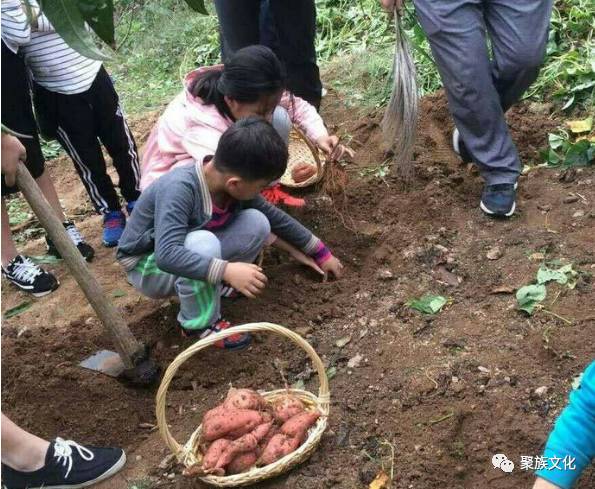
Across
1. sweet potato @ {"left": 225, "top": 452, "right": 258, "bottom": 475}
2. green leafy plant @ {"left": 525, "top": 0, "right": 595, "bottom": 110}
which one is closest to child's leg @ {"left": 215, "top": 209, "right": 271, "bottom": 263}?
sweet potato @ {"left": 225, "top": 452, "right": 258, "bottom": 475}

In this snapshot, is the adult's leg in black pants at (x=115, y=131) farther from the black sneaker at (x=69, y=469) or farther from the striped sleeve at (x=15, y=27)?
the black sneaker at (x=69, y=469)

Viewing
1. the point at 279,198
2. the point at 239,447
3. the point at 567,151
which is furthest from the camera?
the point at 279,198

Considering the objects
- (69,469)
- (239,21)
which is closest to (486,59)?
(239,21)

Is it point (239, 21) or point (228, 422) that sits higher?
point (239, 21)

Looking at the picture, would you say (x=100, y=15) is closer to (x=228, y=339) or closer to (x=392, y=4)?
(x=228, y=339)

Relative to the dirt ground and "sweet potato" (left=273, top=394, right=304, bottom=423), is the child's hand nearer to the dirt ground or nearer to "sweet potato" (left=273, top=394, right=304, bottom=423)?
the dirt ground

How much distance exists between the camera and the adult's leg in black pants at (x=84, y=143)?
9.72 ft

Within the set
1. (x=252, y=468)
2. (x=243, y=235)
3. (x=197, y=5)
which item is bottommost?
(x=252, y=468)

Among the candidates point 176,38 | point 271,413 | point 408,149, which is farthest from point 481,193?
point 176,38

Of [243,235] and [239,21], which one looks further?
[239,21]

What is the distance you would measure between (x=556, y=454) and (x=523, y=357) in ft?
2.63

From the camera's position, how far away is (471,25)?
2705 millimetres

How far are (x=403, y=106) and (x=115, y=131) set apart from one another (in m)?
1.29

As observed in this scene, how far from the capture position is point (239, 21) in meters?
3.19
